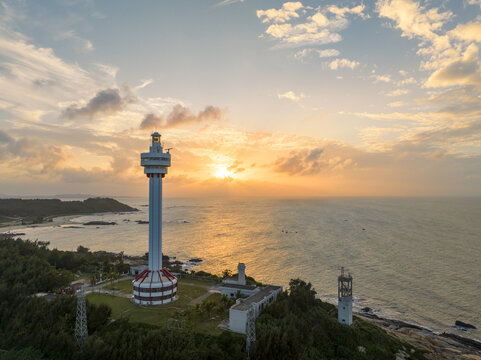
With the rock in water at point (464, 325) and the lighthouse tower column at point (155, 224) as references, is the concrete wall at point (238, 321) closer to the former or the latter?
the lighthouse tower column at point (155, 224)

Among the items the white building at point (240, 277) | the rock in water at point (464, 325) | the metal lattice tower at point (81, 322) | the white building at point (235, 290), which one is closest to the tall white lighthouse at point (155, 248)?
the white building at point (235, 290)

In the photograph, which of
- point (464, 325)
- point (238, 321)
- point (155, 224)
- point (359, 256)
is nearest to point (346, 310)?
point (238, 321)

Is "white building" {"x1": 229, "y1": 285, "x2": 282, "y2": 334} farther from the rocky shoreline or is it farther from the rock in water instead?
the rock in water

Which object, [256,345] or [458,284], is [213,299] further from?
[458,284]

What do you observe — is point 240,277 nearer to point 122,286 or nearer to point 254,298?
point 254,298

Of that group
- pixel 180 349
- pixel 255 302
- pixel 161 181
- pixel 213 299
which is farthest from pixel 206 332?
pixel 161 181
